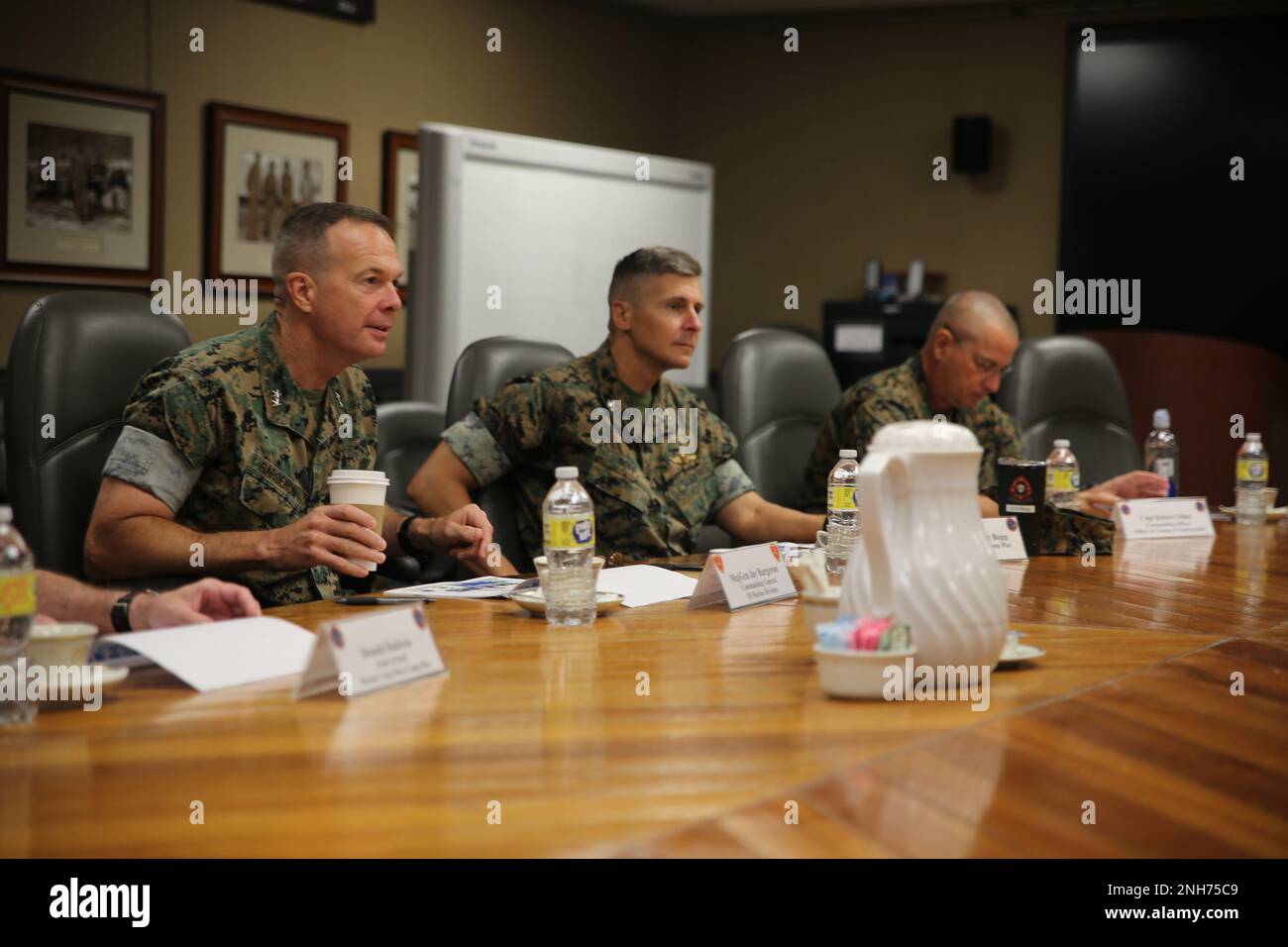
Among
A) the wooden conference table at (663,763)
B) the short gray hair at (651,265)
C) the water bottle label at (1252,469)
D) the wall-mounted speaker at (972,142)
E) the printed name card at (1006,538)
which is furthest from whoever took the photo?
the wall-mounted speaker at (972,142)

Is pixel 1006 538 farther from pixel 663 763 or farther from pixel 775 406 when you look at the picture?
pixel 663 763

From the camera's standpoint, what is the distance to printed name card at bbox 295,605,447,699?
135 cm

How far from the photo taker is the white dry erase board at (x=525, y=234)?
4.28 metres

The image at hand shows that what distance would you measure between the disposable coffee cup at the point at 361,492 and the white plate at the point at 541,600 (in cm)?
22

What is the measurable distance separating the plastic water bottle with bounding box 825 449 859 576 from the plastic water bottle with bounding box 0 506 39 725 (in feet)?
4.59

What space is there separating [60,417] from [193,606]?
824mm

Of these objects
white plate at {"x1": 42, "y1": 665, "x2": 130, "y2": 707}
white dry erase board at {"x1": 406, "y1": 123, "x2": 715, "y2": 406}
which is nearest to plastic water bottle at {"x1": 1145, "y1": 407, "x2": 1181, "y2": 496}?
white dry erase board at {"x1": 406, "y1": 123, "x2": 715, "y2": 406}

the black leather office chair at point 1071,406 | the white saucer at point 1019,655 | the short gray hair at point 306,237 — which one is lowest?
the white saucer at point 1019,655

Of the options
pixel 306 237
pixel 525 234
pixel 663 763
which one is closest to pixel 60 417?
pixel 306 237

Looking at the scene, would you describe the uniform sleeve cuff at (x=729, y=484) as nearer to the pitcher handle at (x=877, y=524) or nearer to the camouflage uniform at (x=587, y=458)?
the camouflage uniform at (x=587, y=458)

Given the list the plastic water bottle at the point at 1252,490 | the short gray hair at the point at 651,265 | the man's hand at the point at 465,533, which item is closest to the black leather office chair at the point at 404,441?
the short gray hair at the point at 651,265

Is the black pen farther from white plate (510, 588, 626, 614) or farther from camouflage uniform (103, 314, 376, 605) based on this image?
camouflage uniform (103, 314, 376, 605)

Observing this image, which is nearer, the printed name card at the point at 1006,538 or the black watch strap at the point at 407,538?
A: the black watch strap at the point at 407,538

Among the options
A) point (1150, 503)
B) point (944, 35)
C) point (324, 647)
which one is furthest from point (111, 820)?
point (944, 35)
